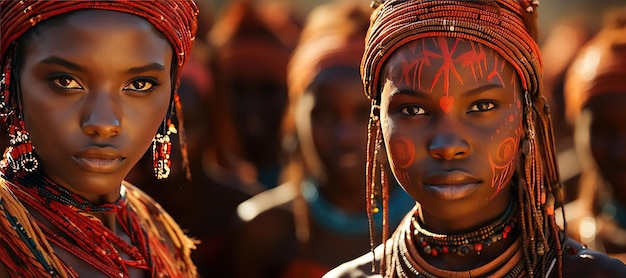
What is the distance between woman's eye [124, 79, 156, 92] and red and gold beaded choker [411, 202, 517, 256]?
48.5 inches

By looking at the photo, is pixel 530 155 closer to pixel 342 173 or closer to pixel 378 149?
pixel 378 149

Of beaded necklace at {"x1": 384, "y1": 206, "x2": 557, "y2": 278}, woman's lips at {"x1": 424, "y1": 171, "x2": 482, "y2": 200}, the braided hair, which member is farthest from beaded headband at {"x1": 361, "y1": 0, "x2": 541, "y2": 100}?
beaded necklace at {"x1": 384, "y1": 206, "x2": 557, "y2": 278}

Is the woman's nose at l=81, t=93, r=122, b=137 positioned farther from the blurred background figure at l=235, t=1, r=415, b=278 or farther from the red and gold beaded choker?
the blurred background figure at l=235, t=1, r=415, b=278

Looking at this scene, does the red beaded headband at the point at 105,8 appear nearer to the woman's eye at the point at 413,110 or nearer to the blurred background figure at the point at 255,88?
the woman's eye at the point at 413,110

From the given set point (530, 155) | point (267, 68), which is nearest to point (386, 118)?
point (530, 155)

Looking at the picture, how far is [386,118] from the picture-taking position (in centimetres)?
395

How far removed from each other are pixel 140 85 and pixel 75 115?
324 millimetres

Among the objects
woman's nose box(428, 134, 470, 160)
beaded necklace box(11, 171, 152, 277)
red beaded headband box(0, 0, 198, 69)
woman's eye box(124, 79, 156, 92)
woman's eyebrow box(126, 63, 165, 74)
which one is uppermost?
red beaded headband box(0, 0, 198, 69)

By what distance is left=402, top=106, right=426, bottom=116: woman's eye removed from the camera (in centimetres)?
383

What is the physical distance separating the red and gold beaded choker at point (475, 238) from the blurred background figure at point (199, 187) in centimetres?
331

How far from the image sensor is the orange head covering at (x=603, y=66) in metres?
6.33

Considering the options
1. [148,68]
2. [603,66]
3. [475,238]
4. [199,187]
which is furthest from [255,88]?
[475,238]

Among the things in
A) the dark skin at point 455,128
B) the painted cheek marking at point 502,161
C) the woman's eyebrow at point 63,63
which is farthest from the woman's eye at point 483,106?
the woman's eyebrow at point 63,63

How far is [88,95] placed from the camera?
381 cm
